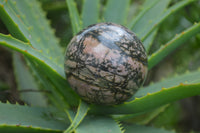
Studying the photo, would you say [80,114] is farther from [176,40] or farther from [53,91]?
[176,40]

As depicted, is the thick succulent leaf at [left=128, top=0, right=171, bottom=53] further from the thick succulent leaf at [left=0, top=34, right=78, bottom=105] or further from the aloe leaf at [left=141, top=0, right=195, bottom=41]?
the thick succulent leaf at [left=0, top=34, right=78, bottom=105]

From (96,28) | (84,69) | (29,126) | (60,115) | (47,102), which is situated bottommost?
(47,102)

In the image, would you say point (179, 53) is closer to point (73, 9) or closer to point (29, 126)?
point (73, 9)

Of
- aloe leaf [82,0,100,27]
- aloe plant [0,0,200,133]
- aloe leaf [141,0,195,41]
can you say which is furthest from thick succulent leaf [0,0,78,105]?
aloe leaf [141,0,195,41]

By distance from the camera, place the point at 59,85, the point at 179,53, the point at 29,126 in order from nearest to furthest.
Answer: the point at 29,126 → the point at 59,85 → the point at 179,53

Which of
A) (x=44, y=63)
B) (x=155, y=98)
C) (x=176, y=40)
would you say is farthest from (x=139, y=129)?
(x=44, y=63)

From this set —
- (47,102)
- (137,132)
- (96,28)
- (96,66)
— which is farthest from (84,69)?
(47,102)
